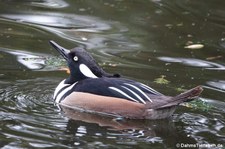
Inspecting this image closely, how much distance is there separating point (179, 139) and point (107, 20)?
566 centimetres

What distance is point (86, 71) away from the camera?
7922mm

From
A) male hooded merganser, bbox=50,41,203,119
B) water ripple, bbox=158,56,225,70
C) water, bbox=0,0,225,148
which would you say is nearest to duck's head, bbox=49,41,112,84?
male hooded merganser, bbox=50,41,203,119

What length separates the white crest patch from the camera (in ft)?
25.8

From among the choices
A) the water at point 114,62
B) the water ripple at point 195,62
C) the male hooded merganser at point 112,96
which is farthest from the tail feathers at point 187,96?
the water ripple at point 195,62

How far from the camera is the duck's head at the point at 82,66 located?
7855 millimetres

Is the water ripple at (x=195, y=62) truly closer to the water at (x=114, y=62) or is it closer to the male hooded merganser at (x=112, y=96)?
the water at (x=114, y=62)

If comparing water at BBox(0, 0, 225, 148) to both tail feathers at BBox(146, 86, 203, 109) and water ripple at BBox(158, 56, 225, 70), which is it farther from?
tail feathers at BBox(146, 86, 203, 109)

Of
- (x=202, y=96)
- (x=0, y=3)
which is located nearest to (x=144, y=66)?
(x=202, y=96)

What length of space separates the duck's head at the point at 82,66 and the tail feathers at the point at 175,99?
86 centimetres

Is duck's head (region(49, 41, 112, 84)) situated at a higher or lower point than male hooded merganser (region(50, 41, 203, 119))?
higher

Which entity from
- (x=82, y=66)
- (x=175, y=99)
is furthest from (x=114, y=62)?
(x=175, y=99)

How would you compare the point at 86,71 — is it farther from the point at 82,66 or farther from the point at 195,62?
the point at 195,62

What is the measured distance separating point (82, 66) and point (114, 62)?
74.0 inches

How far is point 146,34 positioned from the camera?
11359 mm
